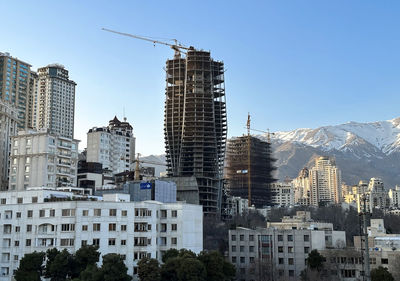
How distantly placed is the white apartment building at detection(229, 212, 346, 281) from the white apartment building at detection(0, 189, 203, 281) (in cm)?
2610

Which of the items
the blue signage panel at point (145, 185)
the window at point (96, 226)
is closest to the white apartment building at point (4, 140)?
the blue signage panel at point (145, 185)

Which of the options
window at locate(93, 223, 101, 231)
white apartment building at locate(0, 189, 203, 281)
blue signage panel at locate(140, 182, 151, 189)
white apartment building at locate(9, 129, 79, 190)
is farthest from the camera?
white apartment building at locate(9, 129, 79, 190)

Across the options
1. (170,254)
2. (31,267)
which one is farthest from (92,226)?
(170,254)

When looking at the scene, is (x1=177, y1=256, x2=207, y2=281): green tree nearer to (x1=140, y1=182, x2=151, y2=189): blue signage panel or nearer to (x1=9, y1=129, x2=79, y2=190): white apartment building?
(x1=140, y1=182, x2=151, y2=189): blue signage panel

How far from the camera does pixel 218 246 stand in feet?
543

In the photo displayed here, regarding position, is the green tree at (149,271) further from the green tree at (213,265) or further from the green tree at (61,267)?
the green tree at (61,267)

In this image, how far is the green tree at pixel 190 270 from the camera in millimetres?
93250

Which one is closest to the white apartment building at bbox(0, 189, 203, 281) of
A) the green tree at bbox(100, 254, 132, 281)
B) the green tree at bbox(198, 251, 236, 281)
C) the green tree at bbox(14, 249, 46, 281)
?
the green tree at bbox(14, 249, 46, 281)

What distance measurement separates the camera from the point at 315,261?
12725 centimetres

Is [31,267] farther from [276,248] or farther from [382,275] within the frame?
[276,248]

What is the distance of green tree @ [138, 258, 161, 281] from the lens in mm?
93812

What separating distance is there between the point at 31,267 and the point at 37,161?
77337 mm

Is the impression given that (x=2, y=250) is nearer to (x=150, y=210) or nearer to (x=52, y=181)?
(x=150, y=210)

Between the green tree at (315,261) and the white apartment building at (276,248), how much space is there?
7.19m
